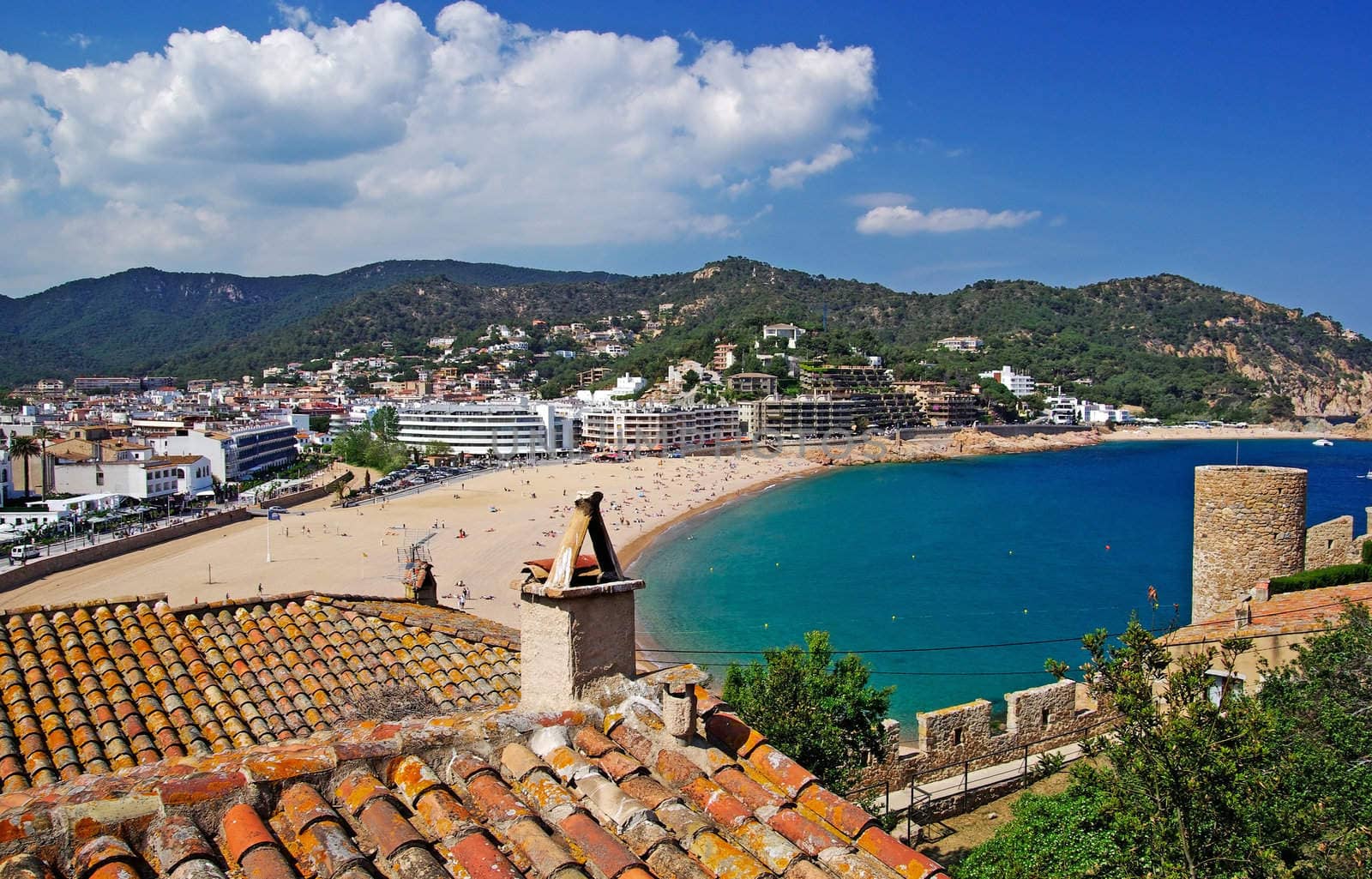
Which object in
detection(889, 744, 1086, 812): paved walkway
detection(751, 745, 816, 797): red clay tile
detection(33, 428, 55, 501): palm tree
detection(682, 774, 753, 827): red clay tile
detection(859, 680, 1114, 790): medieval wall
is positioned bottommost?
detection(889, 744, 1086, 812): paved walkway

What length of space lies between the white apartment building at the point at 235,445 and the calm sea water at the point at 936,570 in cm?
2928

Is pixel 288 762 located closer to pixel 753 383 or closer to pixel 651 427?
pixel 651 427

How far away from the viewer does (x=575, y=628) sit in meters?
3.00

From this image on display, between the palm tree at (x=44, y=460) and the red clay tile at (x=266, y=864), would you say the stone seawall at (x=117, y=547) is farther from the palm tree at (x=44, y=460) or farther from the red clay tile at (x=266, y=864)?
the red clay tile at (x=266, y=864)

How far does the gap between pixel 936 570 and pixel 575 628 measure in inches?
1206

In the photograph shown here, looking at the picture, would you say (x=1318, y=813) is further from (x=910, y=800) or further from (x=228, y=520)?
(x=228, y=520)

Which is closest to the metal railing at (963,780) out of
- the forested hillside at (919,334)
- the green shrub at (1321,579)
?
the green shrub at (1321,579)

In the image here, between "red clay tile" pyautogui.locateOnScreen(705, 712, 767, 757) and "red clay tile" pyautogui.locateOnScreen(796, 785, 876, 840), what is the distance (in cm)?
28

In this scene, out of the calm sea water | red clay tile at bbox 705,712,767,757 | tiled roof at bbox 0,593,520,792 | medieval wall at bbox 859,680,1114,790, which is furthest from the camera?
the calm sea water

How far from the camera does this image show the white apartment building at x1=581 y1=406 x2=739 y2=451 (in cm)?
6850

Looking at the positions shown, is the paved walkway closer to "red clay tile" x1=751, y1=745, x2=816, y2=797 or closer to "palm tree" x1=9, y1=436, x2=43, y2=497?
"red clay tile" x1=751, y1=745, x2=816, y2=797

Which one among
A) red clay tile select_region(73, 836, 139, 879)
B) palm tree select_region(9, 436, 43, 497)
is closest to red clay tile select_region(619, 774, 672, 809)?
red clay tile select_region(73, 836, 139, 879)

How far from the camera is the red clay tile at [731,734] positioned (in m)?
2.90

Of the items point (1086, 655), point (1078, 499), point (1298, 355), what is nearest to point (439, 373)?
point (1078, 499)
